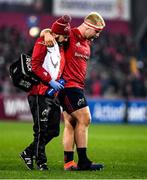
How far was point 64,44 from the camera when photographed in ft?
38.3

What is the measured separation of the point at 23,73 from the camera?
11250 millimetres

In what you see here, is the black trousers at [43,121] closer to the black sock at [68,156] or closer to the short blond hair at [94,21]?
the black sock at [68,156]

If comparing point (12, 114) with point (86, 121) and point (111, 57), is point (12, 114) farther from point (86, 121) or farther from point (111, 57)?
point (86, 121)

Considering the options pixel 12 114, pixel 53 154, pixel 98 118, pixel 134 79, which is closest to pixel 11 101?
pixel 12 114

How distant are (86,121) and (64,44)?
1.18 meters

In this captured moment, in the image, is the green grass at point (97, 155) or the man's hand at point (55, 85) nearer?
the green grass at point (97, 155)

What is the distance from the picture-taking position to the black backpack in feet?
36.9

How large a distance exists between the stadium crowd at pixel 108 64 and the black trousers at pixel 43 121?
19.1 m

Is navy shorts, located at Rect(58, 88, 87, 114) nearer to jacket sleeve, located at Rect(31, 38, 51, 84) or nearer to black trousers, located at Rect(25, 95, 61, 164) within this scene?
black trousers, located at Rect(25, 95, 61, 164)

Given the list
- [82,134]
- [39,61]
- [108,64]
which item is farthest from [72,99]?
[108,64]

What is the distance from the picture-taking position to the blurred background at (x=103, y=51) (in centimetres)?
3042

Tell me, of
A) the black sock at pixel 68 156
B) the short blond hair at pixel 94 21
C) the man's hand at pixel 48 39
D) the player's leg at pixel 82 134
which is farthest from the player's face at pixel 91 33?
the black sock at pixel 68 156


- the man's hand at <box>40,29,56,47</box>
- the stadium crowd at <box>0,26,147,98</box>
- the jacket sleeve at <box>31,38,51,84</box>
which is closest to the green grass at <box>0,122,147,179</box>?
the jacket sleeve at <box>31,38,51,84</box>

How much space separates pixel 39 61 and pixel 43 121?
34.3 inches
